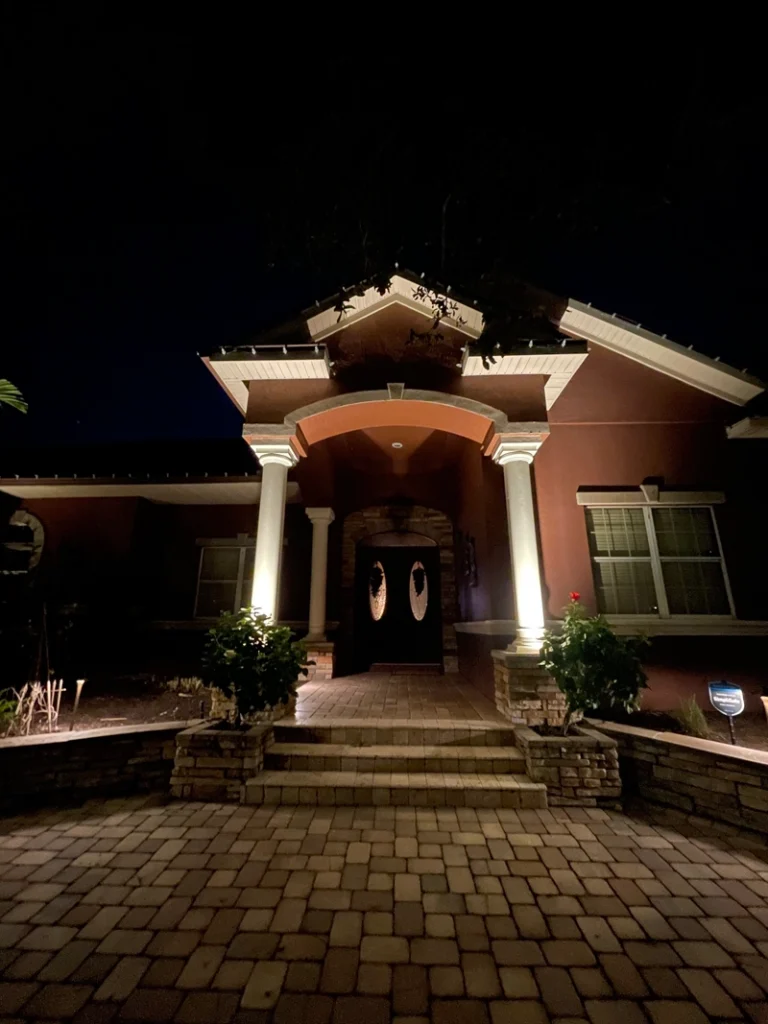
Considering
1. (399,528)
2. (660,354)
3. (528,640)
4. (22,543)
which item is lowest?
(528,640)

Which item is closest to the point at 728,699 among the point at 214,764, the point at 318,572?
the point at 214,764

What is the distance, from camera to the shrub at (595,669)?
164 inches

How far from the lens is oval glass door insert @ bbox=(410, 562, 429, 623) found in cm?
894

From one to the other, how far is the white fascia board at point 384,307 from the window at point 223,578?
17.3 ft

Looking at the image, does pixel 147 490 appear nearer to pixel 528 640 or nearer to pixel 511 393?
pixel 511 393

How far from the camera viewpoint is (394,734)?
4.55 m

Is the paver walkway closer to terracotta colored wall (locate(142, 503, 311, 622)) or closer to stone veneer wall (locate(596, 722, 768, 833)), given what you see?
stone veneer wall (locate(596, 722, 768, 833))

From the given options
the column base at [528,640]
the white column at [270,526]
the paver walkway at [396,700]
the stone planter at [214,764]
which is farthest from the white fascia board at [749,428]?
the stone planter at [214,764]

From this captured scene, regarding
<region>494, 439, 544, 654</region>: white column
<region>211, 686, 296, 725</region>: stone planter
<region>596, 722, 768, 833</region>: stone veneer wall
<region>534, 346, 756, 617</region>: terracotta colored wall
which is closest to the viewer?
<region>596, 722, 768, 833</region>: stone veneer wall

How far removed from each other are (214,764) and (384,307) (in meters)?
6.65

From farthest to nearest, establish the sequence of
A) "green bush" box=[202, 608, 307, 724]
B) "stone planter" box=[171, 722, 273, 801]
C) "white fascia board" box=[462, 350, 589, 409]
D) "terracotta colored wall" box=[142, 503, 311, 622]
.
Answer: "terracotta colored wall" box=[142, 503, 311, 622]
"white fascia board" box=[462, 350, 589, 409]
"green bush" box=[202, 608, 307, 724]
"stone planter" box=[171, 722, 273, 801]

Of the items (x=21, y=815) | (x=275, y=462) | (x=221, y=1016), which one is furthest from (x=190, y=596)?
(x=221, y=1016)

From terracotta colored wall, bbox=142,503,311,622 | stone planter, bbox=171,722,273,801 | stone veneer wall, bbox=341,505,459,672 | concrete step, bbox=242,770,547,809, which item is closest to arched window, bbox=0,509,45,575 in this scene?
terracotta colored wall, bbox=142,503,311,622

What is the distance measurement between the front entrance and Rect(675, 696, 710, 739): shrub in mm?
5306
